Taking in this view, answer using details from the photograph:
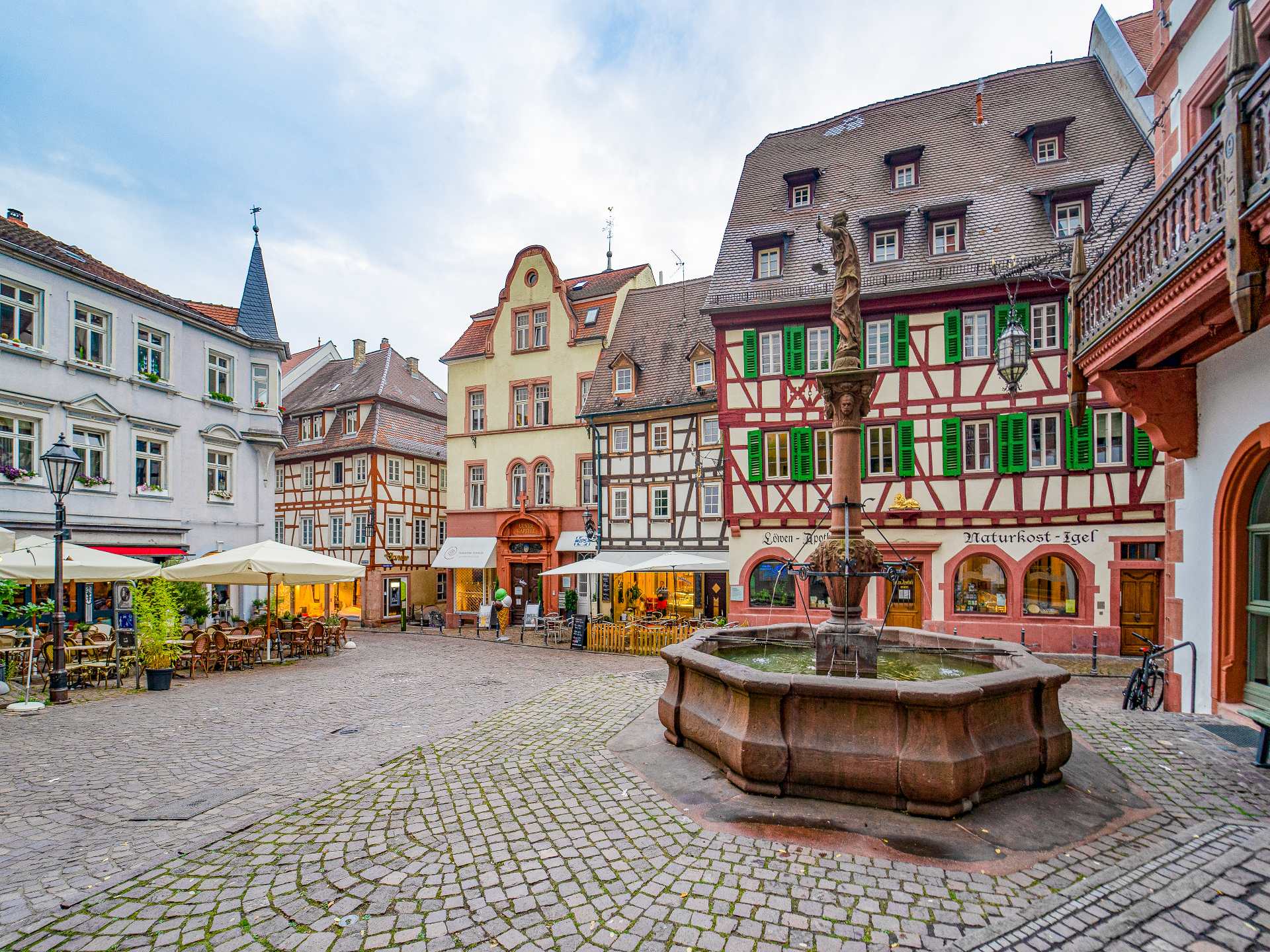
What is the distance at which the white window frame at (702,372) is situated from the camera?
2242cm

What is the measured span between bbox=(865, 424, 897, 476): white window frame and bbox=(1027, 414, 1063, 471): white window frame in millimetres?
3229

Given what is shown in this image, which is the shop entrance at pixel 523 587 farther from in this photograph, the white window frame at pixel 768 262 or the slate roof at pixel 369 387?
the white window frame at pixel 768 262

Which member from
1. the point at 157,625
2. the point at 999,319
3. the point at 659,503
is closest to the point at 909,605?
the point at 999,319

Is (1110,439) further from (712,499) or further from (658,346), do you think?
(658,346)

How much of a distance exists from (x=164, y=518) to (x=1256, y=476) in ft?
78.8

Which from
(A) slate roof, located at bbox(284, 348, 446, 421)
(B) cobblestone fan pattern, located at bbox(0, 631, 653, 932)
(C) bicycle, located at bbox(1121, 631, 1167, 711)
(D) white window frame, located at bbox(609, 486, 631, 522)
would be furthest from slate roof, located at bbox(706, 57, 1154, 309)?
(A) slate roof, located at bbox(284, 348, 446, 421)

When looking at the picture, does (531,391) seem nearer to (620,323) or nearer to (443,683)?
(620,323)

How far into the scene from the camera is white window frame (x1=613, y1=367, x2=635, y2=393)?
23969mm

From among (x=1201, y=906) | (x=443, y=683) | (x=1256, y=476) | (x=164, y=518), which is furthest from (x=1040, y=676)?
(x=164, y=518)

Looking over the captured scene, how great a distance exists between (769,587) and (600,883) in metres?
16.0

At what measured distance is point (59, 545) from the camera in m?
11.5

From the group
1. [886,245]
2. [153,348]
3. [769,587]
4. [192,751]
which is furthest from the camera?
[153,348]

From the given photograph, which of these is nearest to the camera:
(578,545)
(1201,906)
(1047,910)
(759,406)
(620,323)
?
(1201,906)

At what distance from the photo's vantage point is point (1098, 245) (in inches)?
676
